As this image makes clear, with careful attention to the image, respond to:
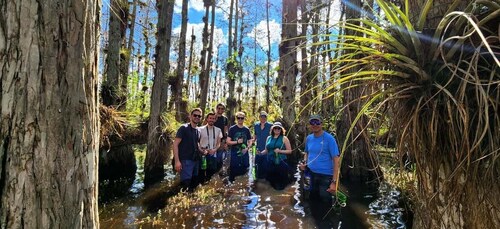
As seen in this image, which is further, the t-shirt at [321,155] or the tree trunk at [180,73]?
the tree trunk at [180,73]

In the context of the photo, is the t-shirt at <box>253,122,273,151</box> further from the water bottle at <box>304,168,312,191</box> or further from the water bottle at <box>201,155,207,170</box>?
the water bottle at <box>304,168,312,191</box>

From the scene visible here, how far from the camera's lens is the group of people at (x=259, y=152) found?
20.8ft

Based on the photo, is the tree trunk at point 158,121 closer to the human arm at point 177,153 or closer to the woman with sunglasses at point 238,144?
the woman with sunglasses at point 238,144

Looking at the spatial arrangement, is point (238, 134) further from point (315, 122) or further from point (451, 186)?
point (451, 186)

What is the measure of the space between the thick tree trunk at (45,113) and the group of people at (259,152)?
4781 millimetres

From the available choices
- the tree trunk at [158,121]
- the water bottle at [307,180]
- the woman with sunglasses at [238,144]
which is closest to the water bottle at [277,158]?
the woman with sunglasses at [238,144]

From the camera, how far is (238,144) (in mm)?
10094

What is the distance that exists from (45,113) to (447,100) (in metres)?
1.83

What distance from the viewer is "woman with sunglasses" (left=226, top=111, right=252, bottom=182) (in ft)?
32.7

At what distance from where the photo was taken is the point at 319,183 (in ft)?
21.8

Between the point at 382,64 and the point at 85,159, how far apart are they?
1605 mm

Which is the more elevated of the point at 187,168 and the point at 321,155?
the point at 321,155

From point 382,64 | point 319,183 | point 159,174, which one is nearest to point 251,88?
point 159,174

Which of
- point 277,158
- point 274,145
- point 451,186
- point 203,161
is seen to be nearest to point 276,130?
point 274,145
